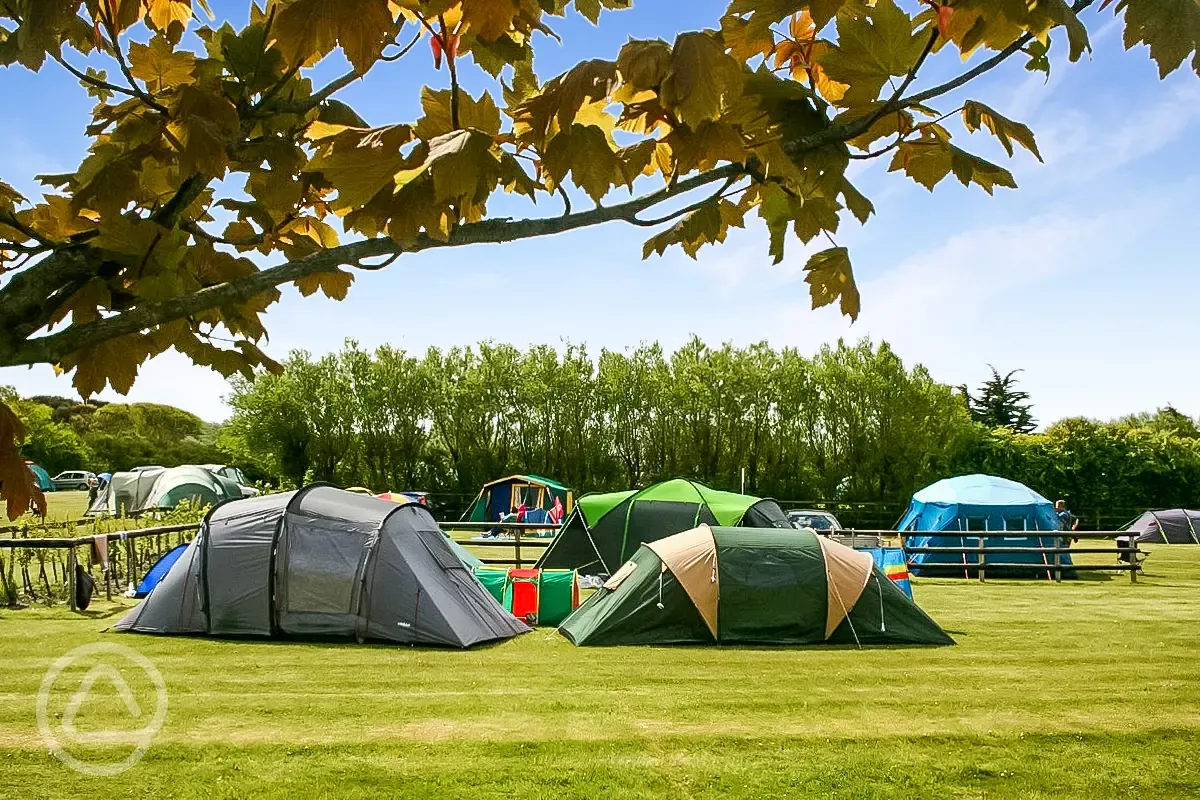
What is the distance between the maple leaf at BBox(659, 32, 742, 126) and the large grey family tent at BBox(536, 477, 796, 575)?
537 inches

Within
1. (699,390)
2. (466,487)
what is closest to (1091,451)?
(699,390)

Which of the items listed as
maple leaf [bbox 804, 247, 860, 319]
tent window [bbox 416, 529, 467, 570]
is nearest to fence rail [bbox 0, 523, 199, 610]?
tent window [bbox 416, 529, 467, 570]

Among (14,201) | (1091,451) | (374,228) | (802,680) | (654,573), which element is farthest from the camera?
(1091,451)

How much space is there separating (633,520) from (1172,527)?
62.7 ft

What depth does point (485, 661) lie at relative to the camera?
934cm

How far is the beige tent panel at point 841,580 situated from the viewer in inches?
417

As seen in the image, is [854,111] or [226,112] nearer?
[854,111]

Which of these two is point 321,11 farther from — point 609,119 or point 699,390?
point 699,390

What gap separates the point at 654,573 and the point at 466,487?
68.8ft

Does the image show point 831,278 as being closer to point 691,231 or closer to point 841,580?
point 691,231

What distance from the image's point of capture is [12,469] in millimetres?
1657

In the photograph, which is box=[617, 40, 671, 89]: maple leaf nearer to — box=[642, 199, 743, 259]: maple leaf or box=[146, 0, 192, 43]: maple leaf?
box=[642, 199, 743, 259]: maple leaf

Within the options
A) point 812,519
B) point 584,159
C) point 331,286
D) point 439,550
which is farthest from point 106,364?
point 812,519

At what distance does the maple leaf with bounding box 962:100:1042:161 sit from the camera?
Answer: 5.25 ft
